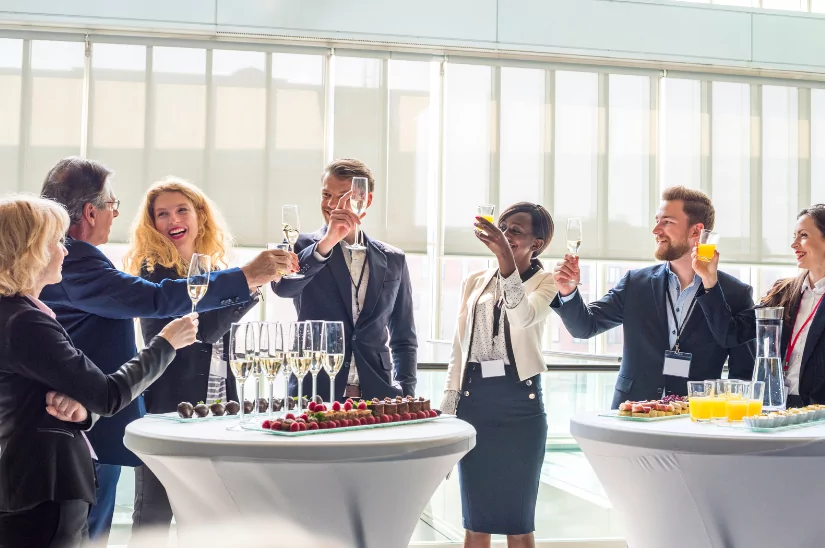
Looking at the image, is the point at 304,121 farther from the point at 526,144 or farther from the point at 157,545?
the point at 157,545

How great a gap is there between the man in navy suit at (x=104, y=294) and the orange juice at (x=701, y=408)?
132 cm

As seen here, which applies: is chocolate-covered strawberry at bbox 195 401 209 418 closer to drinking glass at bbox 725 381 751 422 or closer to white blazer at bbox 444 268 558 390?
white blazer at bbox 444 268 558 390

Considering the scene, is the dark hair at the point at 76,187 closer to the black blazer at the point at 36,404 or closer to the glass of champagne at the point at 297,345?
the black blazer at the point at 36,404

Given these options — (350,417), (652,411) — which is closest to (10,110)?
(350,417)

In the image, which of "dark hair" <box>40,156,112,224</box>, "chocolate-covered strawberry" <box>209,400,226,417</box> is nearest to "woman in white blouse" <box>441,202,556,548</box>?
"chocolate-covered strawberry" <box>209,400,226,417</box>

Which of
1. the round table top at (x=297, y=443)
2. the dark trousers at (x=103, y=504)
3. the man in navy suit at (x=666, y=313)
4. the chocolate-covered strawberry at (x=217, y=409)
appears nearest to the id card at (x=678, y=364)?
the man in navy suit at (x=666, y=313)

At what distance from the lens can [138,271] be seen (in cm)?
288

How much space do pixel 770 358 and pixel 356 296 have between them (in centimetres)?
143

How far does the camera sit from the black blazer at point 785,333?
290 cm

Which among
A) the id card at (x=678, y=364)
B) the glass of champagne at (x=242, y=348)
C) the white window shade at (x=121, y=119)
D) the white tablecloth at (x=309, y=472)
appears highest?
the white window shade at (x=121, y=119)

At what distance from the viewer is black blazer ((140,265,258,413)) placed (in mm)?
2697

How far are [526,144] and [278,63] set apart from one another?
2.31 meters

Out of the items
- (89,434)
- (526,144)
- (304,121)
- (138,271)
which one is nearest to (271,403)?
(89,434)

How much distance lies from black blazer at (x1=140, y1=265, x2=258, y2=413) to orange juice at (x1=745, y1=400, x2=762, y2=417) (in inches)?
62.3
